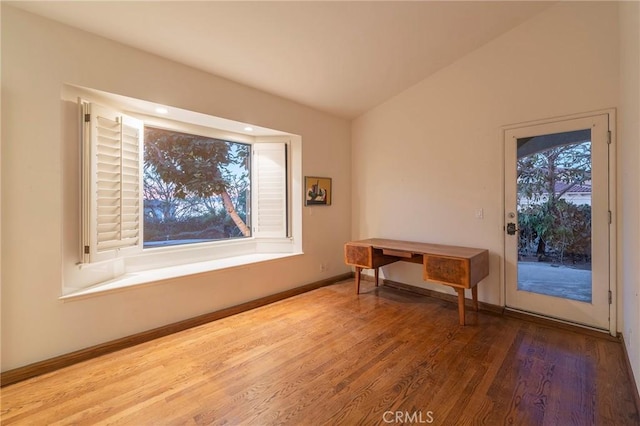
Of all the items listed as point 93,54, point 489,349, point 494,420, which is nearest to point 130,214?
point 93,54

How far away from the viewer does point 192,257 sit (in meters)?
3.46

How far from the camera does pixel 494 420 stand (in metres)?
1.61

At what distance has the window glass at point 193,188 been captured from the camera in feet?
10.4

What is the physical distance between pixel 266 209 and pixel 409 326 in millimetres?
2380

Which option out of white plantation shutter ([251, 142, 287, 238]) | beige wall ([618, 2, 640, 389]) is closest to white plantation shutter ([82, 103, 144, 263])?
white plantation shutter ([251, 142, 287, 238])

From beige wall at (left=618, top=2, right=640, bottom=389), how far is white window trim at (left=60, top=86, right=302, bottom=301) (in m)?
3.16

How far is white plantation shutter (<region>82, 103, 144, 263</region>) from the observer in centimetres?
235

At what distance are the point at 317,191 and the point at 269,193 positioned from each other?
706mm

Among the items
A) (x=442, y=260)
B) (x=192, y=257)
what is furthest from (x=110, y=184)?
(x=442, y=260)

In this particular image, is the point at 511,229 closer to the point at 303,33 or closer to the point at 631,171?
the point at 631,171

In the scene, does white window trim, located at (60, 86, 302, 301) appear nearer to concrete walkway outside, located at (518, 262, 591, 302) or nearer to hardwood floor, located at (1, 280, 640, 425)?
hardwood floor, located at (1, 280, 640, 425)

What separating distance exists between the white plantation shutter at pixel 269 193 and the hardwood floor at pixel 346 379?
1.44 meters

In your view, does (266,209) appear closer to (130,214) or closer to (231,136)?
(231,136)

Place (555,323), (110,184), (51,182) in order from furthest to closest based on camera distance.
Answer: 1. (555,323)
2. (110,184)
3. (51,182)
